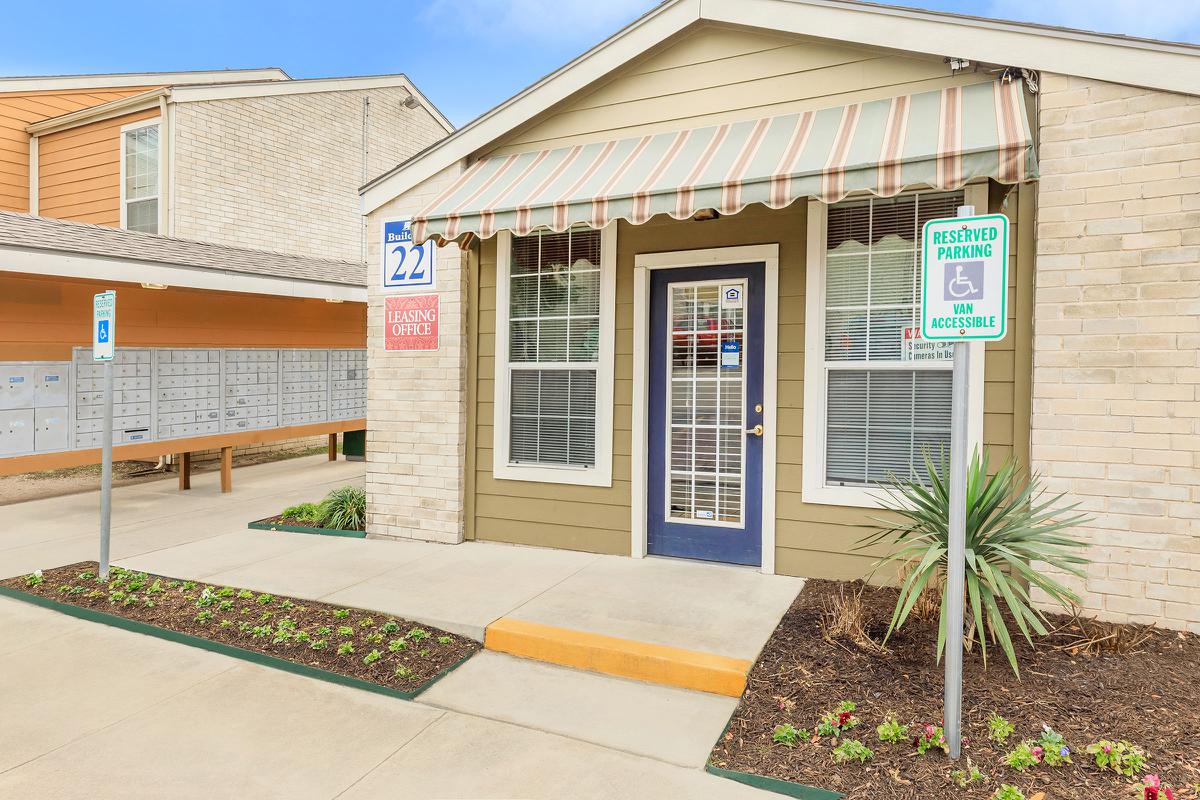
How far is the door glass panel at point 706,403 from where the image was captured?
18.5ft

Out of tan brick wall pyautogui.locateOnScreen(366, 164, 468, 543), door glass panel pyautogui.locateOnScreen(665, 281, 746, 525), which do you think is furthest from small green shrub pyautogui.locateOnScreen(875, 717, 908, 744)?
tan brick wall pyautogui.locateOnScreen(366, 164, 468, 543)

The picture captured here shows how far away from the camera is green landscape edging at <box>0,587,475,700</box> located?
159 inches

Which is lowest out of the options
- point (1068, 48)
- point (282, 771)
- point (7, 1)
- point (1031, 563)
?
point (282, 771)

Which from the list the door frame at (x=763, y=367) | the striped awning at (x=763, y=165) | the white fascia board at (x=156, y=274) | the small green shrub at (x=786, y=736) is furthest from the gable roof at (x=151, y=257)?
the small green shrub at (x=786, y=736)

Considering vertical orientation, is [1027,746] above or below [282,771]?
above

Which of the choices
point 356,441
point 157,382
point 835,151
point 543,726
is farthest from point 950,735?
point 356,441

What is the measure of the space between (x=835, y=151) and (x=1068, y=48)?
62.9 inches

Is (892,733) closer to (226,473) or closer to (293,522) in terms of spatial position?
(293,522)

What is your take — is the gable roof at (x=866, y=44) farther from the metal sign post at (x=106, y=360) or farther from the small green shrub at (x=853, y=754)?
the small green shrub at (x=853, y=754)

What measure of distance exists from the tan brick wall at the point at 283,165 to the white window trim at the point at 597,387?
290 inches

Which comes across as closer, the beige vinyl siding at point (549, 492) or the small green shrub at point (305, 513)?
the beige vinyl siding at point (549, 492)

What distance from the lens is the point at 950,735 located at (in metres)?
3.01

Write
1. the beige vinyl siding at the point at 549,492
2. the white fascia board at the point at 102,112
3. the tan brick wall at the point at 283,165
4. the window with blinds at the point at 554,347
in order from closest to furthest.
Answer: the beige vinyl siding at the point at 549,492
the window with blinds at the point at 554,347
the white fascia board at the point at 102,112
the tan brick wall at the point at 283,165

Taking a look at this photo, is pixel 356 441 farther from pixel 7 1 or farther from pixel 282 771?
pixel 7 1
